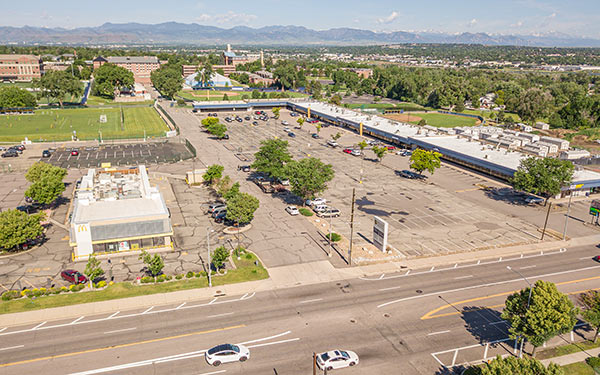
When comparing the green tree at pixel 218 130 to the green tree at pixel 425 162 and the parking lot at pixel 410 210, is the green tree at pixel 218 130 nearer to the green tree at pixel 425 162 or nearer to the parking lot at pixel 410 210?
the parking lot at pixel 410 210

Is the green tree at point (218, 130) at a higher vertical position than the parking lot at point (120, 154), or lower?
higher

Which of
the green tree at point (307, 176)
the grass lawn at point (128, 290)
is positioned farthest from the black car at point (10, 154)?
the grass lawn at point (128, 290)

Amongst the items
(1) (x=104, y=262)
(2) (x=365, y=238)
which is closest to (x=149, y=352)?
(1) (x=104, y=262)

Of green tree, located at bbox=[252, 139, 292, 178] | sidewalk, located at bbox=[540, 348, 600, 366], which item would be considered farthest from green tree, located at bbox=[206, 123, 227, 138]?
sidewalk, located at bbox=[540, 348, 600, 366]

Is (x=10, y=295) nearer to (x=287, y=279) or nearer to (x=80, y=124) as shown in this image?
(x=287, y=279)

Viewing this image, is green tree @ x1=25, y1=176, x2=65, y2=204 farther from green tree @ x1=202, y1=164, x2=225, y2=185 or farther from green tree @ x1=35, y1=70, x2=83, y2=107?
green tree @ x1=35, y1=70, x2=83, y2=107

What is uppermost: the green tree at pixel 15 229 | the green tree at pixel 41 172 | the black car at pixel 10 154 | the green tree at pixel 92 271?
the green tree at pixel 41 172

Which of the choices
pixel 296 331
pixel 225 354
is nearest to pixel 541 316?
pixel 296 331
